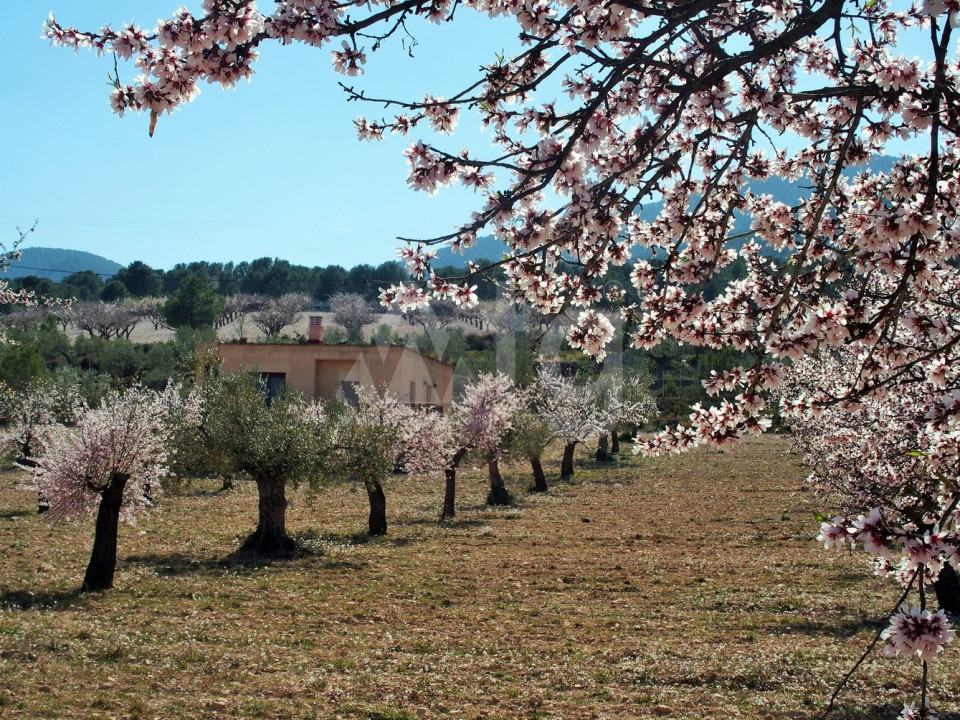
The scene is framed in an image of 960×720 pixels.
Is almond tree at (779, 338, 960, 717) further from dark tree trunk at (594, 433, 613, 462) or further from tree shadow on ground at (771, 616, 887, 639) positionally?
dark tree trunk at (594, 433, 613, 462)

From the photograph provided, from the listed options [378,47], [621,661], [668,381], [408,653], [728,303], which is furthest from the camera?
[668,381]

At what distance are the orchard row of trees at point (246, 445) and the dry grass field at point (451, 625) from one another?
4.53 feet

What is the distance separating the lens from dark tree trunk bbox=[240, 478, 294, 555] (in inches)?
758

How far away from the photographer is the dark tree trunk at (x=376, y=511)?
74.8 ft

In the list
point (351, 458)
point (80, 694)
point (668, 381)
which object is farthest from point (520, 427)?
point (668, 381)

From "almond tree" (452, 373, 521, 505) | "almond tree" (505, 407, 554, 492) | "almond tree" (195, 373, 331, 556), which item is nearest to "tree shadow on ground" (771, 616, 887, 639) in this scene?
"almond tree" (195, 373, 331, 556)

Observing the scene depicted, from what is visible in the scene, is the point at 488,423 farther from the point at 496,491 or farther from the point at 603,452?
the point at 603,452

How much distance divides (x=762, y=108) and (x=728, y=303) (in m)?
1.31

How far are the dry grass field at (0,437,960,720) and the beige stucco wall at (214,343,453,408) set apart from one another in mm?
17838

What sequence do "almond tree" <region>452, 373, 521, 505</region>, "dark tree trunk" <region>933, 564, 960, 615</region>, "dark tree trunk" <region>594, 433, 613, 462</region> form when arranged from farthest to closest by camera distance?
"dark tree trunk" <region>594, 433, 613, 462</region>, "almond tree" <region>452, 373, 521, 505</region>, "dark tree trunk" <region>933, 564, 960, 615</region>

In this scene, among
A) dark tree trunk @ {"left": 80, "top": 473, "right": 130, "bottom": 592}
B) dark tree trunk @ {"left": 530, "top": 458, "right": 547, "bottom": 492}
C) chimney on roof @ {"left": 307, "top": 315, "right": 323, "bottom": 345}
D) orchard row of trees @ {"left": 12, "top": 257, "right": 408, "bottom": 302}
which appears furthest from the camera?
orchard row of trees @ {"left": 12, "top": 257, "right": 408, "bottom": 302}

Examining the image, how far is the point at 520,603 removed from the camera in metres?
14.4

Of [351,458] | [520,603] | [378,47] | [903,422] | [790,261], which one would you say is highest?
[378,47]

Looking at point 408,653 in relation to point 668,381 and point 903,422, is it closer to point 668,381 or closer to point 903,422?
point 903,422
